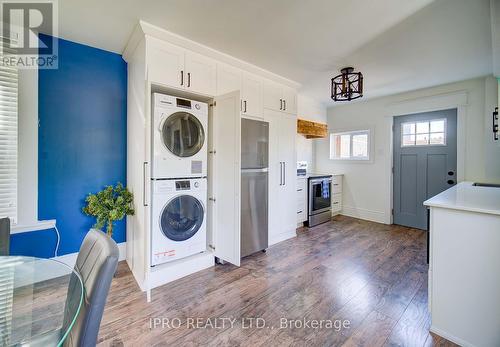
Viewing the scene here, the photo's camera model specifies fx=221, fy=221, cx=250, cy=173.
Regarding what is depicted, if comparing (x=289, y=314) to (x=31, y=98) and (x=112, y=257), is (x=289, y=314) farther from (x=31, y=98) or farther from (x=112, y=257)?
(x=31, y=98)

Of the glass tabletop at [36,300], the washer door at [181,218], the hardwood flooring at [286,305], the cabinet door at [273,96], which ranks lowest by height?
the hardwood flooring at [286,305]

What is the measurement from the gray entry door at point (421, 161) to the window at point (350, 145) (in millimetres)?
559

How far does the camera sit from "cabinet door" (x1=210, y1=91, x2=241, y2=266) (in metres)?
2.39

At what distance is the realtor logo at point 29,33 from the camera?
6.40 ft

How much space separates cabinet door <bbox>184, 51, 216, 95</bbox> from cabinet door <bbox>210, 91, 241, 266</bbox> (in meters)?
0.20

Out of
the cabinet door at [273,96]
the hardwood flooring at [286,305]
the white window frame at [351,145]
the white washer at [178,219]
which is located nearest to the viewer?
the hardwood flooring at [286,305]

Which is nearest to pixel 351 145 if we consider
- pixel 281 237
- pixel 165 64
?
pixel 281 237

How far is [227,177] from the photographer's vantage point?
2516 millimetres

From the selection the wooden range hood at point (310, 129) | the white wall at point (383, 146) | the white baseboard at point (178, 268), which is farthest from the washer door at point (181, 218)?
the white wall at point (383, 146)

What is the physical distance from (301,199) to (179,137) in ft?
8.68

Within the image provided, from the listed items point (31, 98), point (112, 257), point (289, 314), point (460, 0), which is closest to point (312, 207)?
point (289, 314)

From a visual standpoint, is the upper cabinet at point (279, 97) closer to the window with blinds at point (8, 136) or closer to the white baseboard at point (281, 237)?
the white baseboard at point (281, 237)

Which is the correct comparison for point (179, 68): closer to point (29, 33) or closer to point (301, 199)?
point (29, 33)

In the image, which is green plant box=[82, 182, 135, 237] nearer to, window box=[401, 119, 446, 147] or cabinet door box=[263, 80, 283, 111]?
cabinet door box=[263, 80, 283, 111]
